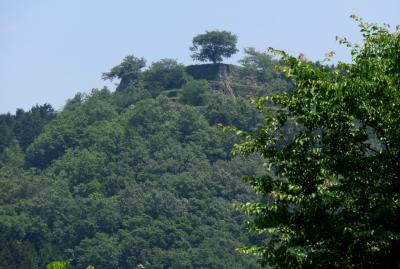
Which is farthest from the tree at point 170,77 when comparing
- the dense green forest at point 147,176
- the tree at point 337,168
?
the tree at point 337,168

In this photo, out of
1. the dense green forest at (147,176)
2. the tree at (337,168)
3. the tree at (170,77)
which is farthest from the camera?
the tree at (170,77)

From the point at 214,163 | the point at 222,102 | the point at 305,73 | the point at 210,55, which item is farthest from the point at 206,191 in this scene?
the point at 305,73

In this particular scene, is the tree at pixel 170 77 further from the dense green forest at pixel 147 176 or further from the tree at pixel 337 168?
the tree at pixel 337 168

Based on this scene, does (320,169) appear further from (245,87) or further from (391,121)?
(245,87)

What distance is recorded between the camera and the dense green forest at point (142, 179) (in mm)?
154500

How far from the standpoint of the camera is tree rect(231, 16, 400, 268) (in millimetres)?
20922

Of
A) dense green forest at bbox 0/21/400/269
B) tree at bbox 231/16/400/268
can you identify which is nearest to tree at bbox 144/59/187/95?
dense green forest at bbox 0/21/400/269

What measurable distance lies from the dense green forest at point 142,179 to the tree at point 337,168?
116m

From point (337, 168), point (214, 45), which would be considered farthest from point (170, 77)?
point (337, 168)

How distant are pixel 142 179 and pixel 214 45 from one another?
1154 inches

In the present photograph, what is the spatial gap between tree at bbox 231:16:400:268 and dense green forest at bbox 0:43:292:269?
115600 mm

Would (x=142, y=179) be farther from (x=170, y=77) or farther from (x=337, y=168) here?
(x=337, y=168)

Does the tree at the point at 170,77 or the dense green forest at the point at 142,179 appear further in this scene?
the tree at the point at 170,77

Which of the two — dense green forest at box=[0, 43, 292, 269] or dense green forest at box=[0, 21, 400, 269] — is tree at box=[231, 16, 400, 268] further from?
dense green forest at box=[0, 43, 292, 269]
